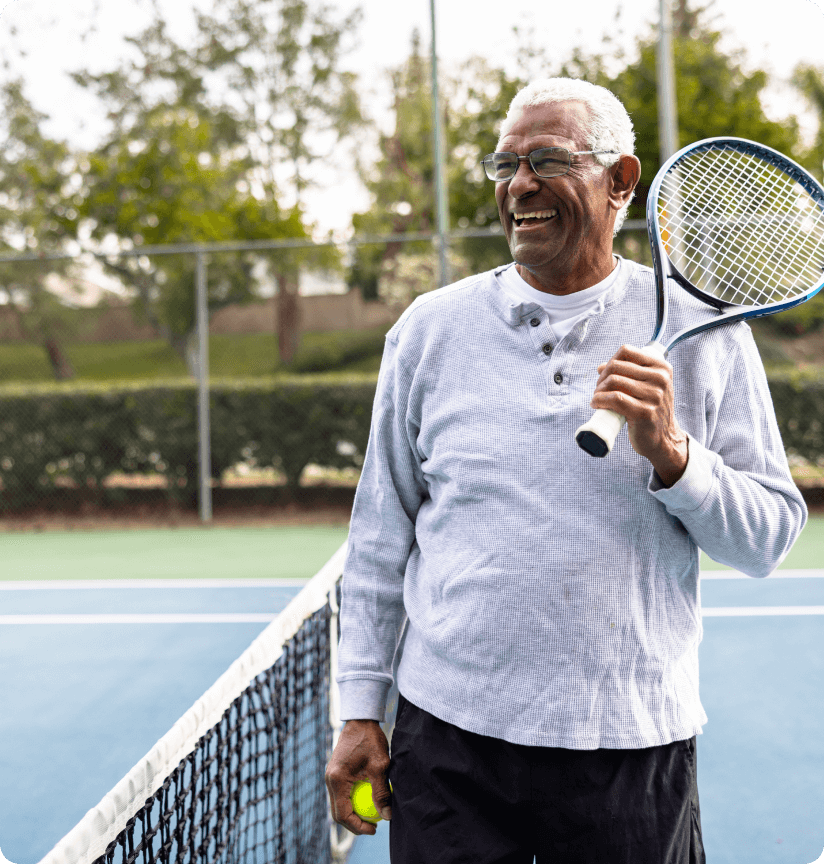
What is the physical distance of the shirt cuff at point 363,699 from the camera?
136 centimetres

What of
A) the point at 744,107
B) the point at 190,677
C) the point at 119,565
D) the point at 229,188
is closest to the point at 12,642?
the point at 190,677

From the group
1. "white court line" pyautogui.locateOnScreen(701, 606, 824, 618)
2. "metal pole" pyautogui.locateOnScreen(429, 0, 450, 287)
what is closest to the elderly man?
"white court line" pyautogui.locateOnScreen(701, 606, 824, 618)

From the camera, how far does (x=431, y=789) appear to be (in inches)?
48.6

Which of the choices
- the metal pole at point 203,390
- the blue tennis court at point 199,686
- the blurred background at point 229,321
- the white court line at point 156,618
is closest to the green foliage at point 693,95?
the blurred background at point 229,321

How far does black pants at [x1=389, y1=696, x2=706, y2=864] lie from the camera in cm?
116

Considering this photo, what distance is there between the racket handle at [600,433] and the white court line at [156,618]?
404 centimetres

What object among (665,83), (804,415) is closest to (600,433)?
(665,83)

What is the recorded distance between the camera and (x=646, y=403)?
1.08m

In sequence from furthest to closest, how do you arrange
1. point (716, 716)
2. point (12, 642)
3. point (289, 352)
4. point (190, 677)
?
point (289, 352) → point (12, 642) → point (190, 677) → point (716, 716)

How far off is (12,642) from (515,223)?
14.2 feet

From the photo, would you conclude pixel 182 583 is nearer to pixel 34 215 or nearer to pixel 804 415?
pixel 804 415

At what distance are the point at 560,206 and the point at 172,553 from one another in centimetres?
607

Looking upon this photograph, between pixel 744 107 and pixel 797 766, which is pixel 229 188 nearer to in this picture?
pixel 744 107

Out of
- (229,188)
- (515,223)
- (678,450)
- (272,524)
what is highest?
(229,188)
